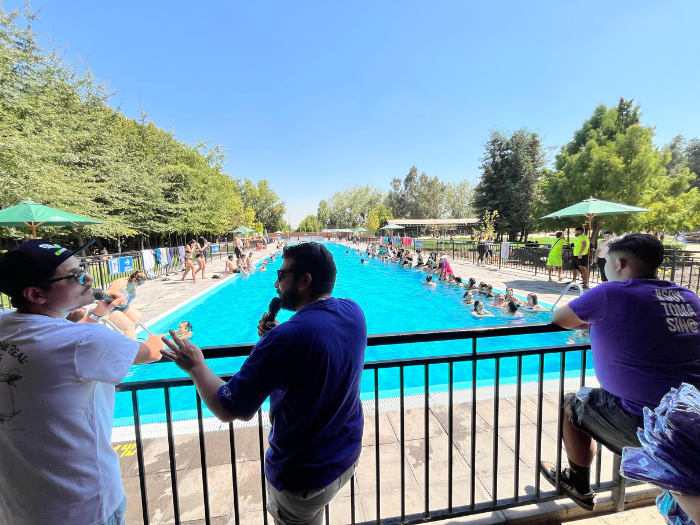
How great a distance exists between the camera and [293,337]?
3.71 feet

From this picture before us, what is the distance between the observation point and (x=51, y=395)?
115 cm

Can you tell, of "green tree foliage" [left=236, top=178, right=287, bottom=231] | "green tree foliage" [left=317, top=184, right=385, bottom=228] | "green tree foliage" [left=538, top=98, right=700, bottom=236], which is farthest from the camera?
"green tree foliage" [left=317, top=184, right=385, bottom=228]

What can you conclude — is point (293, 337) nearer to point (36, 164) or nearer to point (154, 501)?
point (154, 501)

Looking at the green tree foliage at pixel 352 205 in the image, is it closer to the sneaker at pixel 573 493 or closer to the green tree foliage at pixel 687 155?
the green tree foliage at pixel 687 155

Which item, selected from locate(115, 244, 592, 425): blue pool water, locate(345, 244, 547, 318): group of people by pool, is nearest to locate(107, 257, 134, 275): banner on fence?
locate(115, 244, 592, 425): blue pool water

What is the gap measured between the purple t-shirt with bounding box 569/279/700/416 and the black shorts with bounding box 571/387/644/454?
0.05 m

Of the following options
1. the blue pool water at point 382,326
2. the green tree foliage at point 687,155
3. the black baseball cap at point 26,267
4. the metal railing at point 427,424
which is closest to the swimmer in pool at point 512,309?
the blue pool water at point 382,326

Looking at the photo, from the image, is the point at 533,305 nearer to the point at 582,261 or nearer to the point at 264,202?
the point at 582,261

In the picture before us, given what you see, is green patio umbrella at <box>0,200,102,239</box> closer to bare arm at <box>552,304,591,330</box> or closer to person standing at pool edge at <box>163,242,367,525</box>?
person standing at pool edge at <box>163,242,367,525</box>

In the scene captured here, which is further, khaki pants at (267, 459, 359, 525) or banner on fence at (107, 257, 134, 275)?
banner on fence at (107, 257, 134, 275)

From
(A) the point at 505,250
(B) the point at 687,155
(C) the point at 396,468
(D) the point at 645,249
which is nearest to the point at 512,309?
(C) the point at 396,468

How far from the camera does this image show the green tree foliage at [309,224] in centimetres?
10694

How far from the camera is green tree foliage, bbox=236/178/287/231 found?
239 feet

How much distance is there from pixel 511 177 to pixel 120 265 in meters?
33.4
